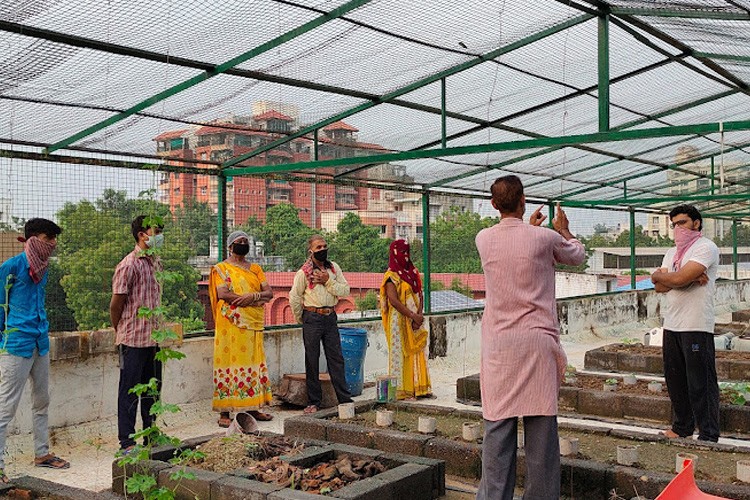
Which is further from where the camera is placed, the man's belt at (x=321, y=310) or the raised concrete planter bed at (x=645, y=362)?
the raised concrete planter bed at (x=645, y=362)

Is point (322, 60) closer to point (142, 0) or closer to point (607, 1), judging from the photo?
point (142, 0)

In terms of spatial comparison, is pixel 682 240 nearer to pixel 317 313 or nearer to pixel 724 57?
pixel 724 57

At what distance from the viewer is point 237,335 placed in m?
7.12

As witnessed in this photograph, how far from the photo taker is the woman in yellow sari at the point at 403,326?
26.5 ft

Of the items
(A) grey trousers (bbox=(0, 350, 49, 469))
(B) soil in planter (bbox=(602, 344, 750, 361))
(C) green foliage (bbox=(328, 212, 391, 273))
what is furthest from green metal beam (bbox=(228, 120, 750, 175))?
(B) soil in planter (bbox=(602, 344, 750, 361))

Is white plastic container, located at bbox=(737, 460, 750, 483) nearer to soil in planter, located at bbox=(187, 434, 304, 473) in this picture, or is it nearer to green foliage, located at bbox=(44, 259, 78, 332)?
soil in planter, located at bbox=(187, 434, 304, 473)

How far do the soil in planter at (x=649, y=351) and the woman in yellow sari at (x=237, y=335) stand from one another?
4.98 meters

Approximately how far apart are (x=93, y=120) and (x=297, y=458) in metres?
3.64

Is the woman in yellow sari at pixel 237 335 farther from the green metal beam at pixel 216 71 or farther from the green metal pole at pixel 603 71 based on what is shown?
the green metal pole at pixel 603 71

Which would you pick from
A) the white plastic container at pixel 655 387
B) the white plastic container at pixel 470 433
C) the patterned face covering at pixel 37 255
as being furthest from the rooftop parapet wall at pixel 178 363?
the white plastic container at pixel 655 387

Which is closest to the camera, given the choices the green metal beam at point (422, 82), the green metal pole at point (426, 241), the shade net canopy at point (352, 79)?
the shade net canopy at point (352, 79)

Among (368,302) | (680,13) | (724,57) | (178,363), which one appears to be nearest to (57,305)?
(178,363)

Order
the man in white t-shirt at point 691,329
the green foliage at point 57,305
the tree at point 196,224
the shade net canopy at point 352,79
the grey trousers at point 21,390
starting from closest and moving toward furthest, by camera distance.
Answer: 1. the grey trousers at point 21,390
2. the man in white t-shirt at point 691,329
3. the shade net canopy at point 352,79
4. the green foliage at point 57,305
5. the tree at point 196,224

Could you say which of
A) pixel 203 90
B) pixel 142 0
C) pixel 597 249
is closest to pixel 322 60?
pixel 203 90
